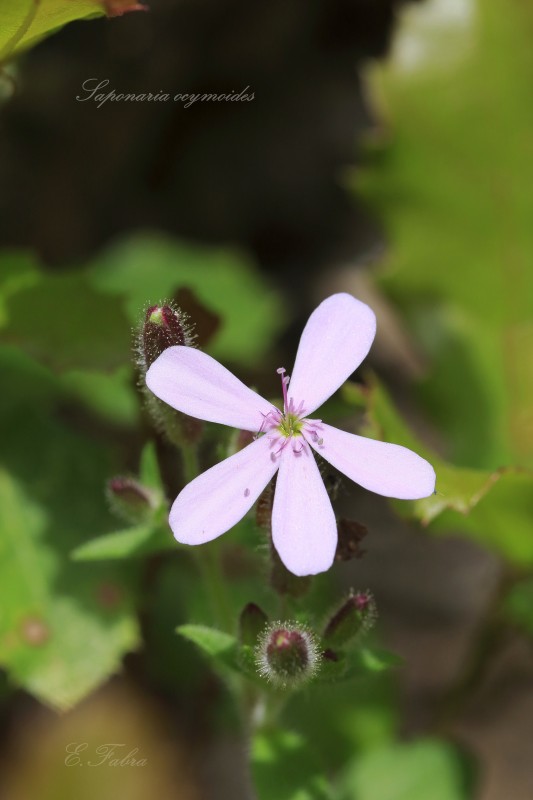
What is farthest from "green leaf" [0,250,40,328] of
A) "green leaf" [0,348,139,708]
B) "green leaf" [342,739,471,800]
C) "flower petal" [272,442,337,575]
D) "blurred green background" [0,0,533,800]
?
"green leaf" [342,739,471,800]

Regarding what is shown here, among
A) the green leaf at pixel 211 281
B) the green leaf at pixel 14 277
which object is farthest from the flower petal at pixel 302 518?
the green leaf at pixel 211 281

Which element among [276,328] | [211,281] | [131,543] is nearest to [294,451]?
[131,543]

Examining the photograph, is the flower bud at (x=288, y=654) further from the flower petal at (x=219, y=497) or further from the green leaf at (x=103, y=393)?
the green leaf at (x=103, y=393)

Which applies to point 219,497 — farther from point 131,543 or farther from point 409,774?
point 409,774

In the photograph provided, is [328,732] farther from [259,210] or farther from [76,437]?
[259,210]

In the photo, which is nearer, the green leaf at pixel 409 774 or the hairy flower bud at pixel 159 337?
the hairy flower bud at pixel 159 337

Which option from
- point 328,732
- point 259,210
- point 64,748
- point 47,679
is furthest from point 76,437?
point 259,210

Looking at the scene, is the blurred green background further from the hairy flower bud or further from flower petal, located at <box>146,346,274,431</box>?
flower petal, located at <box>146,346,274,431</box>
